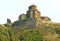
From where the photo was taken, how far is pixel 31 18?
8162cm

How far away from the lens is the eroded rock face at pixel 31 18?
79875 mm

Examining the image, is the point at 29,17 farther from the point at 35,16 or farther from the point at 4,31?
the point at 4,31

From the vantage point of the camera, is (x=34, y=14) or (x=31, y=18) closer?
(x=31, y=18)

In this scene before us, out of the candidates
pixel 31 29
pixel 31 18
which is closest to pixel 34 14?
pixel 31 18

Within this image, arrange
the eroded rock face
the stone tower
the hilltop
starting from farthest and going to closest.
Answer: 1. the stone tower
2. the eroded rock face
3. the hilltop

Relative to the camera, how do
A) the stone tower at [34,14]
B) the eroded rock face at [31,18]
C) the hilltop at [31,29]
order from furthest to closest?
1. the stone tower at [34,14]
2. the eroded rock face at [31,18]
3. the hilltop at [31,29]

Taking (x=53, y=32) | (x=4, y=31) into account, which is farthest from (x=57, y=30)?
A: (x=4, y=31)

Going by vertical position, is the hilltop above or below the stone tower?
below

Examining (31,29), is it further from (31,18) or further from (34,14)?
(34,14)

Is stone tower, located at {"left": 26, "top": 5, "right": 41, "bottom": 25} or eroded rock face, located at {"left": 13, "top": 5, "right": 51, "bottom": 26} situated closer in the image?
eroded rock face, located at {"left": 13, "top": 5, "right": 51, "bottom": 26}

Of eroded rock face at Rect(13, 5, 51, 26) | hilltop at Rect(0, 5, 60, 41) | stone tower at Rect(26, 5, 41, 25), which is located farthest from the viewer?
stone tower at Rect(26, 5, 41, 25)

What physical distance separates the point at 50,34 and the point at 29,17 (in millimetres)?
13793

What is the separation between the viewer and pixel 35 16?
83375 millimetres

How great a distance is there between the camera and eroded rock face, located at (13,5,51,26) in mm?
79875
